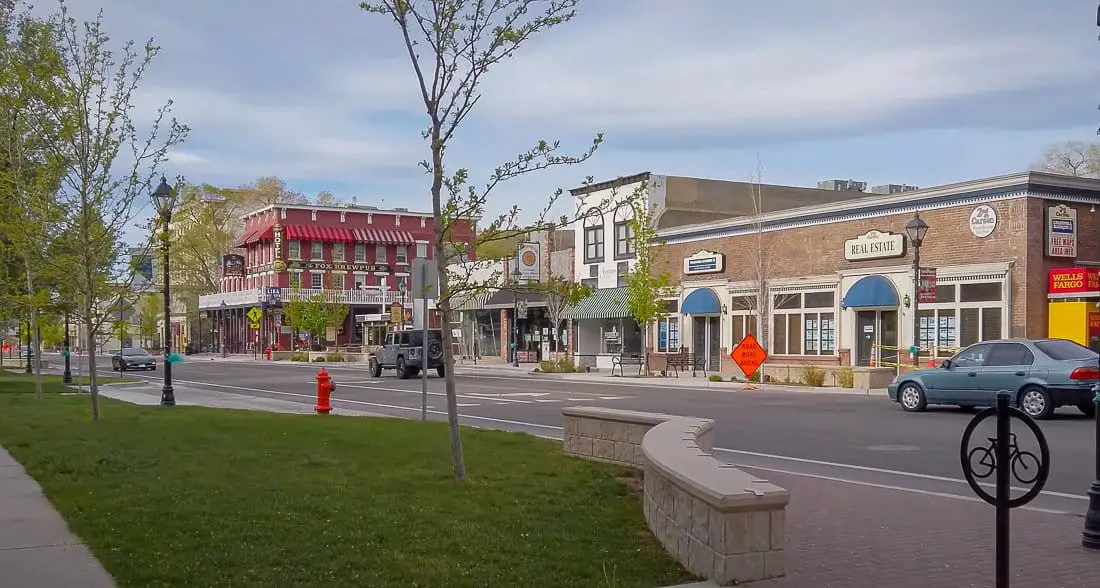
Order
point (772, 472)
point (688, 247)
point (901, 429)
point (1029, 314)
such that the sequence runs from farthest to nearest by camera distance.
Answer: point (688, 247) → point (1029, 314) → point (901, 429) → point (772, 472)

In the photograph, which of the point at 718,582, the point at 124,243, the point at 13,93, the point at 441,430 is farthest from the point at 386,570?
the point at 13,93

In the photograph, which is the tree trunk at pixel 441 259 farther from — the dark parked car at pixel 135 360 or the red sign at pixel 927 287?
the dark parked car at pixel 135 360

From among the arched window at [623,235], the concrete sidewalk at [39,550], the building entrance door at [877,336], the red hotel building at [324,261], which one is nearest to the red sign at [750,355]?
the building entrance door at [877,336]

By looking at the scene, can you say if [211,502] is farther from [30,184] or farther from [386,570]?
[30,184]

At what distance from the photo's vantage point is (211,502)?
8.97 meters

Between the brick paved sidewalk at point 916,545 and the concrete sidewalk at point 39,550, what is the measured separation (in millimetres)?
4418

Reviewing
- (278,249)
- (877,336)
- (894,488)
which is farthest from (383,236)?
(894,488)

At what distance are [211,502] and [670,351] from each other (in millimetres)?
38795

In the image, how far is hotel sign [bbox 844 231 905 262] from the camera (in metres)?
34.8

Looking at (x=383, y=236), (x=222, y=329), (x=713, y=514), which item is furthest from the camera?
(x=222, y=329)

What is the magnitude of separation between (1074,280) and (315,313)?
165 feet

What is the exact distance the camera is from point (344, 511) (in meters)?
8.54

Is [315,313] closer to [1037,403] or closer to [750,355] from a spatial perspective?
[750,355]

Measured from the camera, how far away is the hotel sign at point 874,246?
34.8 m
